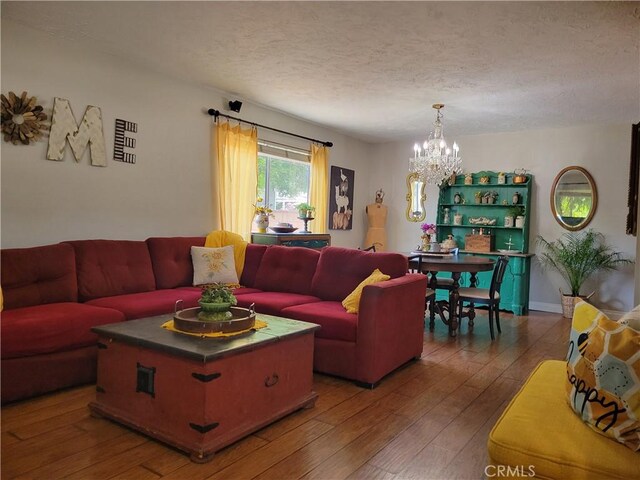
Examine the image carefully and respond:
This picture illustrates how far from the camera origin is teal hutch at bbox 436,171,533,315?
5973mm

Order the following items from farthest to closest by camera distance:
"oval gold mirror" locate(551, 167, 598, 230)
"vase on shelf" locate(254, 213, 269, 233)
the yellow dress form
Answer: the yellow dress form
"oval gold mirror" locate(551, 167, 598, 230)
"vase on shelf" locate(254, 213, 269, 233)

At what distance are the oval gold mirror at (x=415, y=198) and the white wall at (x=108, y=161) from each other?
120 inches

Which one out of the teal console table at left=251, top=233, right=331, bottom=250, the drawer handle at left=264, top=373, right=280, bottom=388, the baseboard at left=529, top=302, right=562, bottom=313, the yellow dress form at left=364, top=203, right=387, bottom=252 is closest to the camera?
the drawer handle at left=264, top=373, right=280, bottom=388

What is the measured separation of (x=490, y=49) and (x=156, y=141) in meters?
3.04

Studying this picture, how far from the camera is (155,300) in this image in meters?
3.38

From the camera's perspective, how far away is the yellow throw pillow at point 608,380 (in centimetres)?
139

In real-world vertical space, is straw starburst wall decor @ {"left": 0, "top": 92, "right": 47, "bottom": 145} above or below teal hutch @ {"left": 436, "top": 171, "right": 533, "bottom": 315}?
above

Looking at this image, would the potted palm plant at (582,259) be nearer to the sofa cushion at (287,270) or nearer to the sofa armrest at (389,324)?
the sofa armrest at (389,324)

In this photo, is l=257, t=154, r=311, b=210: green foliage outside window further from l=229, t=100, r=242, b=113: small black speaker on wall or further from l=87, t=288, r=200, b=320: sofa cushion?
l=87, t=288, r=200, b=320: sofa cushion

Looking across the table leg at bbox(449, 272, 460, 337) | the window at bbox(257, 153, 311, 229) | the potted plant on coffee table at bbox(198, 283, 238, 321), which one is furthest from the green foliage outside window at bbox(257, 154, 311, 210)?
the potted plant on coffee table at bbox(198, 283, 238, 321)

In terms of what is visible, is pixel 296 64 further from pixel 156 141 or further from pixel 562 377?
pixel 562 377

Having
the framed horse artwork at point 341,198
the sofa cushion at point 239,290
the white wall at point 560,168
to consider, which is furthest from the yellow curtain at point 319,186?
the sofa cushion at point 239,290

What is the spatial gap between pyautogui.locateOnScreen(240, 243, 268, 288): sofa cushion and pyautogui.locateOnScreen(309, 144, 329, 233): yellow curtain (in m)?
1.87

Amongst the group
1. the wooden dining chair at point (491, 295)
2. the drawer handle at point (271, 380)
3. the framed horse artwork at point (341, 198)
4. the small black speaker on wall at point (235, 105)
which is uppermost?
the small black speaker on wall at point (235, 105)
